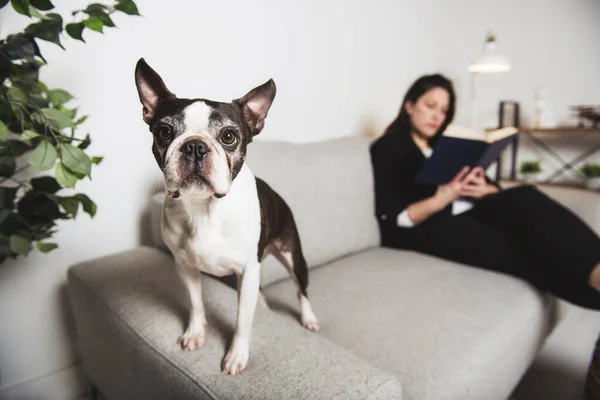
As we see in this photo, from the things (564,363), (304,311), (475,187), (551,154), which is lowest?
(564,363)

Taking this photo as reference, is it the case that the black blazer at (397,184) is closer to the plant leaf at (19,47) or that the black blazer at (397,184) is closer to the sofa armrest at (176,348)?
the sofa armrest at (176,348)

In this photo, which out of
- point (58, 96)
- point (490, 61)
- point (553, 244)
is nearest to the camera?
point (58, 96)

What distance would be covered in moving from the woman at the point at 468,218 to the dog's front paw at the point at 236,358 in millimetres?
1023

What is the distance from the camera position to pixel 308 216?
1.37m

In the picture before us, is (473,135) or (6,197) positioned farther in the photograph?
(473,135)

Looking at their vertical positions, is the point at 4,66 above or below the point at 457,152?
above

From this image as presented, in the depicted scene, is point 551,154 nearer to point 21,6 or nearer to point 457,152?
point 457,152

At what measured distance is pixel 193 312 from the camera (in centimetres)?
80

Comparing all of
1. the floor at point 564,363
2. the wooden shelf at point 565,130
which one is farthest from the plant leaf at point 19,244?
the wooden shelf at point 565,130

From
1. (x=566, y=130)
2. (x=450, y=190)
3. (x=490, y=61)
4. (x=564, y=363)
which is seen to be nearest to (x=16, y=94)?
A: (x=450, y=190)

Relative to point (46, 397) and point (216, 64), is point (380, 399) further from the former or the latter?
point (46, 397)

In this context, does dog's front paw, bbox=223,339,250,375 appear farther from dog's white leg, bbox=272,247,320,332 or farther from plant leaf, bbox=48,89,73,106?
plant leaf, bbox=48,89,73,106

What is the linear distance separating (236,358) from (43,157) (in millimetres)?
511

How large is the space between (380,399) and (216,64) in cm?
103
